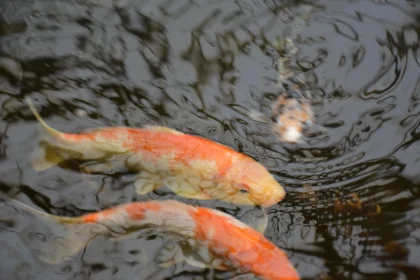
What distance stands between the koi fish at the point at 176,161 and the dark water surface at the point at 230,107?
0.29ft

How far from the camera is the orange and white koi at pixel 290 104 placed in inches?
141

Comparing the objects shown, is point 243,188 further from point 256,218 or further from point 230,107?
point 230,107

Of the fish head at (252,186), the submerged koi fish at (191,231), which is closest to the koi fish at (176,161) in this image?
the fish head at (252,186)

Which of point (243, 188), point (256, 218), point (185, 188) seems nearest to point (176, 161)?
point (185, 188)

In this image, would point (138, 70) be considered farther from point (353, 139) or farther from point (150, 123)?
point (353, 139)

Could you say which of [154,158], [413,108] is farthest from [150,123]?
[413,108]

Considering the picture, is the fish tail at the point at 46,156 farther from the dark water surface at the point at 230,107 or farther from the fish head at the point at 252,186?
the fish head at the point at 252,186

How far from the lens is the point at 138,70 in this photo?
383 cm

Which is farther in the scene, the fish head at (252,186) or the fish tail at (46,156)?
the fish tail at (46,156)

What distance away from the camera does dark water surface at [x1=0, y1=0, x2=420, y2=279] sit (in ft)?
10.2

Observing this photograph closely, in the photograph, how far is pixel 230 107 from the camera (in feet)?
12.1

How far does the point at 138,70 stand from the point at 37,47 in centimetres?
69

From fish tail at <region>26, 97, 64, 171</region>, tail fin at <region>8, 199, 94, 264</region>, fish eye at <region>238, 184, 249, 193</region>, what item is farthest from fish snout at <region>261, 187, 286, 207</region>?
fish tail at <region>26, 97, 64, 171</region>

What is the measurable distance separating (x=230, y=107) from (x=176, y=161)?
2.06 ft
